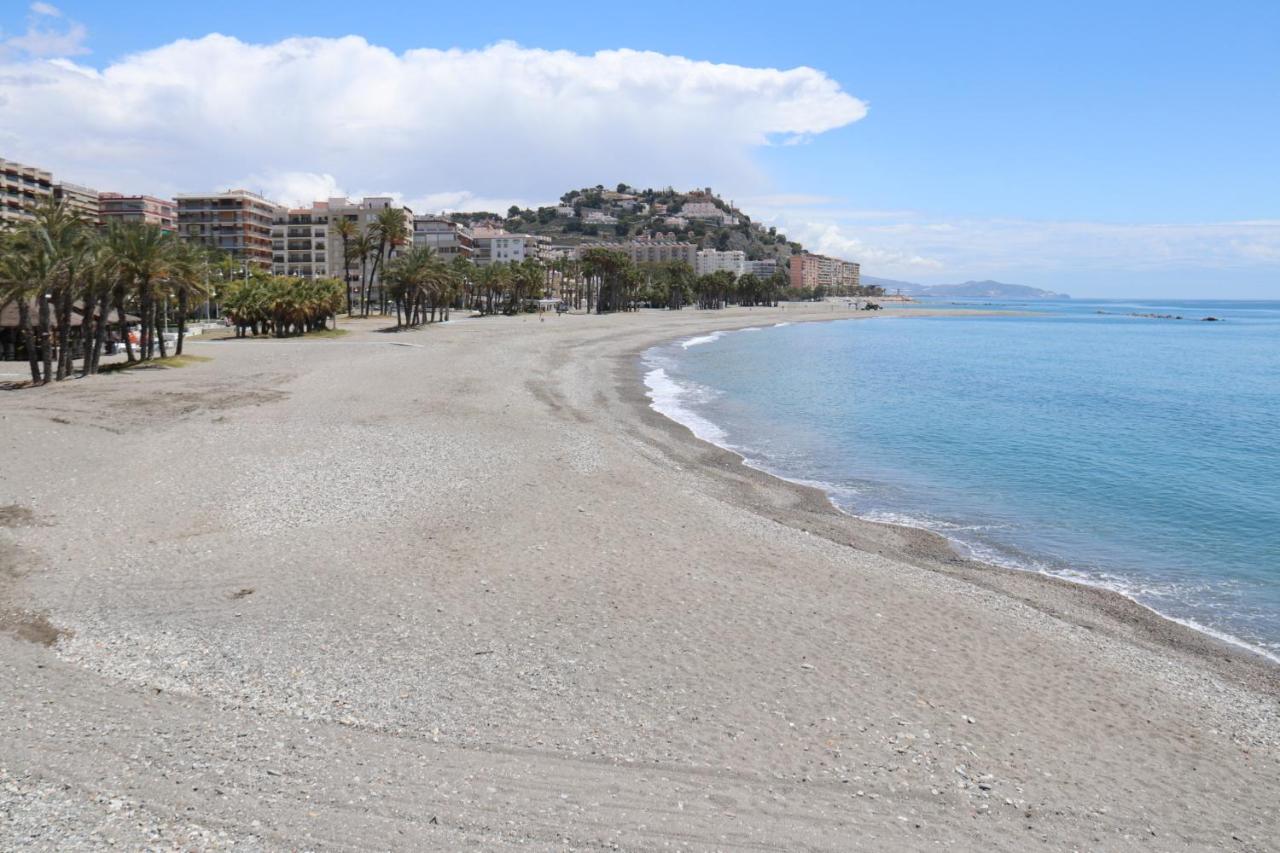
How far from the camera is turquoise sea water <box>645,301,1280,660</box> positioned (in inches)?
636

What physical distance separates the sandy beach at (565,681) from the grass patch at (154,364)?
23049mm

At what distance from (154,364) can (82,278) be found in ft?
29.0

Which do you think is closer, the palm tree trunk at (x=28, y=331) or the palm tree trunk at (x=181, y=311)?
the palm tree trunk at (x=28, y=331)

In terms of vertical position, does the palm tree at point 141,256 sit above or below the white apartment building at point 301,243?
below

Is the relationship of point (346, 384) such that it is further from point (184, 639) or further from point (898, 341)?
point (898, 341)

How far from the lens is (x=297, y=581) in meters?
12.6

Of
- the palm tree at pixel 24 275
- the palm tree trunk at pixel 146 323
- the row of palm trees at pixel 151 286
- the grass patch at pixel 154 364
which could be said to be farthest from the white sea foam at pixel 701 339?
the palm tree at pixel 24 275

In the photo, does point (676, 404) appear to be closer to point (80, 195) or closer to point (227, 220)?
point (227, 220)

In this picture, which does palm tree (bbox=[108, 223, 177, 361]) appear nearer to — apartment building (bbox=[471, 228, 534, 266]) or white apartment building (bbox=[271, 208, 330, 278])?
white apartment building (bbox=[271, 208, 330, 278])

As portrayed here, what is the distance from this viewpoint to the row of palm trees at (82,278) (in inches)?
1261

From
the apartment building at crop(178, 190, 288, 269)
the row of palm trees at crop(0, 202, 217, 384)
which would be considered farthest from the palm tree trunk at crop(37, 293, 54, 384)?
the apartment building at crop(178, 190, 288, 269)

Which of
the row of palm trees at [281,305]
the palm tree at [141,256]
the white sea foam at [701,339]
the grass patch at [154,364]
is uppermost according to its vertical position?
the palm tree at [141,256]

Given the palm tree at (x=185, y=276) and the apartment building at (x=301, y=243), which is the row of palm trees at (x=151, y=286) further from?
the apartment building at (x=301, y=243)

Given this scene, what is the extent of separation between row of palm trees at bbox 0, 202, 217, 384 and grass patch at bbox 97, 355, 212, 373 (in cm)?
66
